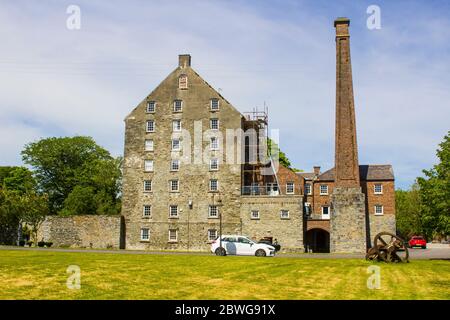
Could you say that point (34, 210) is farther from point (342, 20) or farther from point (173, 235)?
point (342, 20)

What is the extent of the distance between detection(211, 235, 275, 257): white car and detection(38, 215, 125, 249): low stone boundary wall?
18.9 meters

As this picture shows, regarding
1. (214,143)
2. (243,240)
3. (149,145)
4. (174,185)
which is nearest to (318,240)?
(214,143)

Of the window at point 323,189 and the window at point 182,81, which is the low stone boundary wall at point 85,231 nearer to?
the window at point 182,81

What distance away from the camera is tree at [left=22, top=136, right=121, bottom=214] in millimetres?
74125

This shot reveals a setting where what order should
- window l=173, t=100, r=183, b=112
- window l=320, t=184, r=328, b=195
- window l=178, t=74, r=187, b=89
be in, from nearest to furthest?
window l=173, t=100, r=183, b=112
window l=178, t=74, r=187, b=89
window l=320, t=184, r=328, b=195

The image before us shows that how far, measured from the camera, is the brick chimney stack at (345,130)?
48.7 metres

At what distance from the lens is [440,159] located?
98.7 ft

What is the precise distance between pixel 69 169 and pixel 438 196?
59.5 m

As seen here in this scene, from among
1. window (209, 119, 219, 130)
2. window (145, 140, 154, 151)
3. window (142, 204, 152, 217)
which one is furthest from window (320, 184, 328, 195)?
window (145, 140, 154, 151)

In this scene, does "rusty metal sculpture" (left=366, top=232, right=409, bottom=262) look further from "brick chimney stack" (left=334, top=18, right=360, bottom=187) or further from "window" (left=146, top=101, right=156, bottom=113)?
"window" (left=146, top=101, right=156, bottom=113)

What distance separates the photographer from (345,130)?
4919 centimetres
